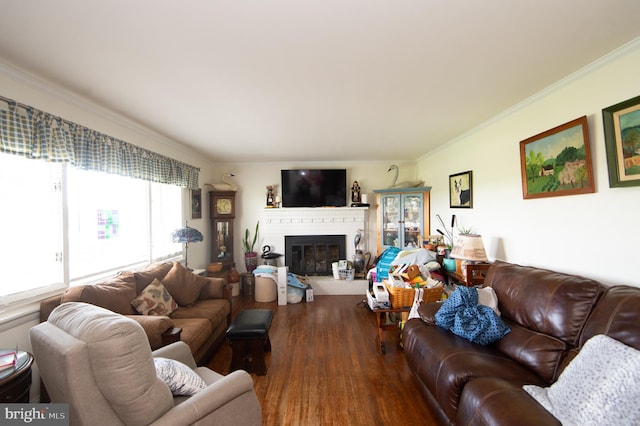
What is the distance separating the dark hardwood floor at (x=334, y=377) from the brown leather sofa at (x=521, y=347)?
11.1 inches

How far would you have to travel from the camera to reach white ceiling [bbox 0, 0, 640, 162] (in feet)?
4.01

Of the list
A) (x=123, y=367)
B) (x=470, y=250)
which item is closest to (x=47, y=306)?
(x=123, y=367)

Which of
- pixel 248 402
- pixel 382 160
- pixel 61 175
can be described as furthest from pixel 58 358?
pixel 382 160

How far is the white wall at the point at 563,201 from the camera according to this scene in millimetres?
1580

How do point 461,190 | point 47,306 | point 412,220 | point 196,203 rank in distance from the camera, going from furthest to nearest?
point 412,220 → point 196,203 → point 461,190 → point 47,306

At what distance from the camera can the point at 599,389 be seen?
1.07 metres

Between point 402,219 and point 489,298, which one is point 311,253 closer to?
point 402,219

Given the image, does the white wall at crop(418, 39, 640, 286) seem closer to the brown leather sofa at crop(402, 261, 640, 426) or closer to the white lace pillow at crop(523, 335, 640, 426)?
the brown leather sofa at crop(402, 261, 640, 426)

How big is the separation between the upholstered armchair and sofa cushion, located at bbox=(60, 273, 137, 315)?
0.77m

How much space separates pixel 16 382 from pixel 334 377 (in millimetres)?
1955

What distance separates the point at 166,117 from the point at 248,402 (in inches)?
105

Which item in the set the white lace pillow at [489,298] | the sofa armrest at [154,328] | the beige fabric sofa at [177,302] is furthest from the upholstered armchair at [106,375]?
the white lace pillow at [489,298]

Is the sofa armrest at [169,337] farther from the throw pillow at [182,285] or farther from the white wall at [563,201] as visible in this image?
the white wall at [563,201]

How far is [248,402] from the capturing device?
4.25 feet
